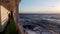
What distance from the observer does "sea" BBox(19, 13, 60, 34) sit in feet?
16.4

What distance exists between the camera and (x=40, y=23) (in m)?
5.47

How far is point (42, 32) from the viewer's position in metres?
4.98

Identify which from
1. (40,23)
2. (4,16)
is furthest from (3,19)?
(40,23)

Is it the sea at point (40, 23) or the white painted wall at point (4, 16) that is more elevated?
the white painted wall at point (4, 16)

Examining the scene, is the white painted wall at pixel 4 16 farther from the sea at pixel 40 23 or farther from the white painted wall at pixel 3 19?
the sea at pixel 40 23

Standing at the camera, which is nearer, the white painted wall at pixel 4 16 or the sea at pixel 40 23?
the white painted wall at pixel 4 16

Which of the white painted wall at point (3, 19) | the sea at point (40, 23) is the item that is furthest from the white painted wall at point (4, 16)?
the sea at point (40, 23)

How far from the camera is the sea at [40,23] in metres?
5.01

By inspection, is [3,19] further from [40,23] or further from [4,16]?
[40,23]

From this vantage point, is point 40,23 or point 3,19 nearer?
point 3,19

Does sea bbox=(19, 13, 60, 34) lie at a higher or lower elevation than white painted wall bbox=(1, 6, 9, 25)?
lower

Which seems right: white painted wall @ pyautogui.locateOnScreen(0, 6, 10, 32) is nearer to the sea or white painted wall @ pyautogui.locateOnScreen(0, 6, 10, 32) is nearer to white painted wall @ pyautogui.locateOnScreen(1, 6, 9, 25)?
white painted wall @ pyautogui.locateOnScreen(1, 6, 9, 25)

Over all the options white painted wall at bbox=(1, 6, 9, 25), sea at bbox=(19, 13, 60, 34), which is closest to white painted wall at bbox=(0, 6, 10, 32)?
white painted wall at bbox=(1, 6, 9, 25)

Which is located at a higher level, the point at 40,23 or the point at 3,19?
the point at 3,19
